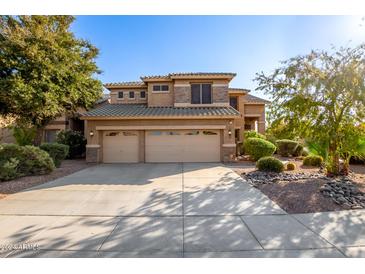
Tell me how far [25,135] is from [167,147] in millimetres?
13734

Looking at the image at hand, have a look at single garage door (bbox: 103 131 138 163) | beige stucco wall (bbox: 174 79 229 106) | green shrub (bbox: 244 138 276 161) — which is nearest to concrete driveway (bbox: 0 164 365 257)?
single garage door (bbox: 103 131 138 163)

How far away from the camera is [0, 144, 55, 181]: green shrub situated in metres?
8.22

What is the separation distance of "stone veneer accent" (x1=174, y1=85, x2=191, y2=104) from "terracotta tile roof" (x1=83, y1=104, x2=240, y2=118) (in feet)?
2.22

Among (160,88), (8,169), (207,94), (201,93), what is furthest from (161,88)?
(8,169)

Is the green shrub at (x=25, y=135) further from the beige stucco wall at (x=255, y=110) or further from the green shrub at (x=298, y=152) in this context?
the green shrub at (x=298, y=152)

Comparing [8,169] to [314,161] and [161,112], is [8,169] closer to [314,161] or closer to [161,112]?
[161,112]

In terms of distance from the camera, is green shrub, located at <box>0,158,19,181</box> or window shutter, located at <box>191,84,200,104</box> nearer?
green shrub, located at <box>0,158,19,181</box>

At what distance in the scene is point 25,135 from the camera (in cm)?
1777

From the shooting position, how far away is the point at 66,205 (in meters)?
5.57

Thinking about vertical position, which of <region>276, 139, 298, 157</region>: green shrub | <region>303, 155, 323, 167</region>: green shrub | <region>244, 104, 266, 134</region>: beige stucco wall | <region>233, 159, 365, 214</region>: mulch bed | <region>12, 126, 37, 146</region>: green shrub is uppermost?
<region>244, 104, 266, 134</region>: beige stucco wall

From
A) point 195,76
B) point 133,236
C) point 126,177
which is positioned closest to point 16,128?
point 126,177

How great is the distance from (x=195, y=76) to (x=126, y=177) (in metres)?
9.62

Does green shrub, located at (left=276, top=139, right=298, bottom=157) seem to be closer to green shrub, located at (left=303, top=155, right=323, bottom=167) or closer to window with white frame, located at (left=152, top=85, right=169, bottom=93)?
green shrub, located at (left=303, top=155, right=323, bottom=167)

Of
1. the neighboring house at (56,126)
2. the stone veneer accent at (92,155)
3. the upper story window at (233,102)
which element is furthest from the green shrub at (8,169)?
the upper story window at (233,102)
